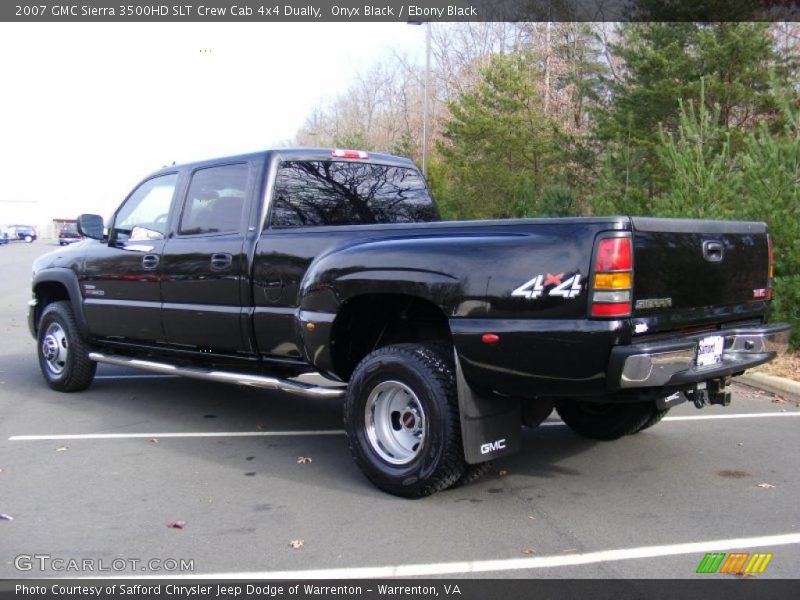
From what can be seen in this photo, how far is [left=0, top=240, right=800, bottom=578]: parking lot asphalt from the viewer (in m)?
3.67

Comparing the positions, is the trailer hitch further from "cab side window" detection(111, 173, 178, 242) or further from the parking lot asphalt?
"cab side window" detection(111, 173, 178, 242)

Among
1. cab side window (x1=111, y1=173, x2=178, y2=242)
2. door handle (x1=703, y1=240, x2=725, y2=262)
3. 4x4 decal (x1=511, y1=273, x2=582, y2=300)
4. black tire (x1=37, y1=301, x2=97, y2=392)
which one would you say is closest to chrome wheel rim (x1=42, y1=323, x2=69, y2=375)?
black tire (x1=37, y1=301, x2=97, y2=392)

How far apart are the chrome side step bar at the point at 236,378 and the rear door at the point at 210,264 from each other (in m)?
0.20

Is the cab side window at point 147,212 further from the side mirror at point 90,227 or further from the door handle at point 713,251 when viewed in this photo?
the door handle at point 713,251

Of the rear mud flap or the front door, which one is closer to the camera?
the rear mud flap

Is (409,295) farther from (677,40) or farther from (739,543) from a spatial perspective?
(677,40)

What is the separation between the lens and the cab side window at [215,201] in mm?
5613

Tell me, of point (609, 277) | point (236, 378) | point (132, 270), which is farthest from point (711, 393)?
point (132, 270)

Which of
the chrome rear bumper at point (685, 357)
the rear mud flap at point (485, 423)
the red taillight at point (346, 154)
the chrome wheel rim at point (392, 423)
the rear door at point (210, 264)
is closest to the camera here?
the chrome rear bumper at point (685, 357)

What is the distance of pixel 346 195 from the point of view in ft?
19.2

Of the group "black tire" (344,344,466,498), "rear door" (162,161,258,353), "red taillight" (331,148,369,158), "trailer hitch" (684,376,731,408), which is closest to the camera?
"black tire" (344,344,466,498)

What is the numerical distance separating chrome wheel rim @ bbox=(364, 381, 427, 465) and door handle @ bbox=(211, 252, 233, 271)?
5.42 feet

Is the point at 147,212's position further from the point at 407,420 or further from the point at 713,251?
the point at 713,251

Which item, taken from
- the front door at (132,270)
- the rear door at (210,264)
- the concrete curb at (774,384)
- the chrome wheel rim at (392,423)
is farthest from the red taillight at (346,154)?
the concrete curb at (774,384)
